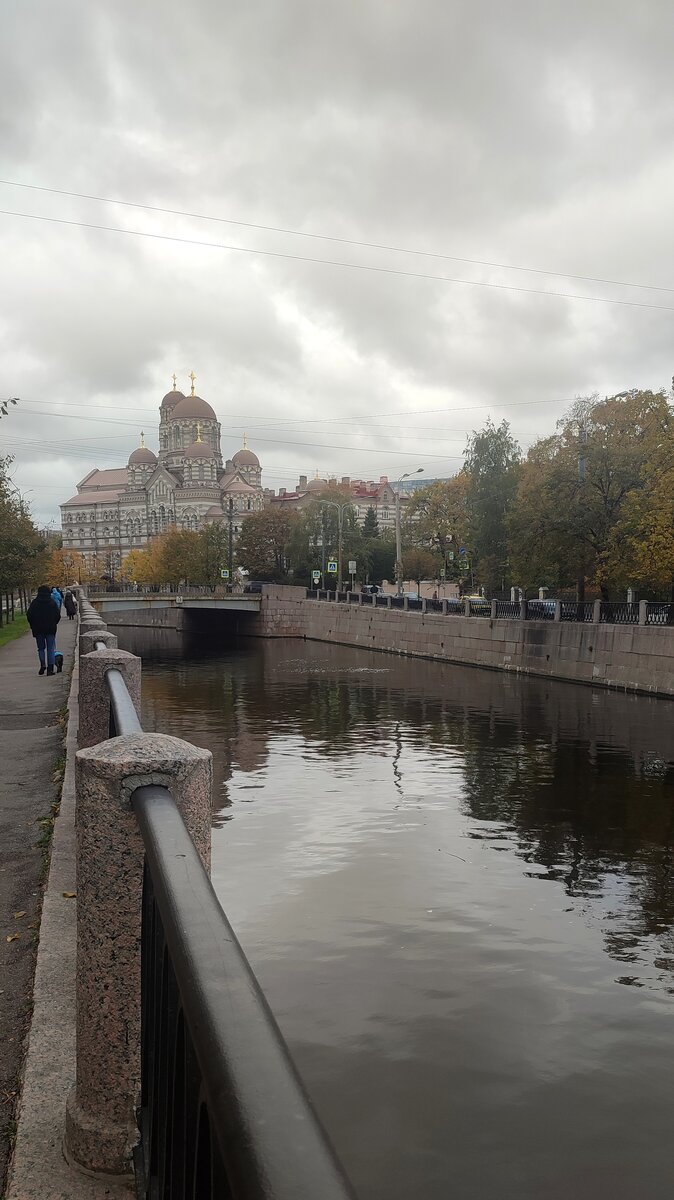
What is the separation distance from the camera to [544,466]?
129 feet

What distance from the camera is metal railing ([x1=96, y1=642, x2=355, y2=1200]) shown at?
112cm

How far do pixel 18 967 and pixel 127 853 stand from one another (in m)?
2.20

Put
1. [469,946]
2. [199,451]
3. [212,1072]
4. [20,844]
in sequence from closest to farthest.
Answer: [212,1072]
[20,844]
[469,946]
[199,451]

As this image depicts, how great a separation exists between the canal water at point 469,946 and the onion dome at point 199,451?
12644 cm

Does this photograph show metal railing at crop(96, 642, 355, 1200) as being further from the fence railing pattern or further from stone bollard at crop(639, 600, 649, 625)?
stone bollard at crop(639, 600, 649, 625)

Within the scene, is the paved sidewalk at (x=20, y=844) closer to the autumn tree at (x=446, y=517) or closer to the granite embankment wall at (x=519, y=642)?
the granite embankment wall at (x=519, y=642)

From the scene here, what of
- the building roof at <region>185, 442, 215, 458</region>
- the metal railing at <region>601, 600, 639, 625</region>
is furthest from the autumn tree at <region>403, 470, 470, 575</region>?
the building roof at <region>185, 442, 215, 458</region>

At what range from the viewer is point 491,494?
177ft

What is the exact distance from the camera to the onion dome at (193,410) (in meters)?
149

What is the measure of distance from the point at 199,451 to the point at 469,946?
138503 mm

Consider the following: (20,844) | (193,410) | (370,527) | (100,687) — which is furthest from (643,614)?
(193,410)

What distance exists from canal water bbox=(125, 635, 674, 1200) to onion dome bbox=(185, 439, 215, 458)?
126443 millimetres

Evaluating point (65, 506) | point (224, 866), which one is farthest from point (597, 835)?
point (65, 506)

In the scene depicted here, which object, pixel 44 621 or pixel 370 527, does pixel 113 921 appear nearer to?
pixel 44 621
